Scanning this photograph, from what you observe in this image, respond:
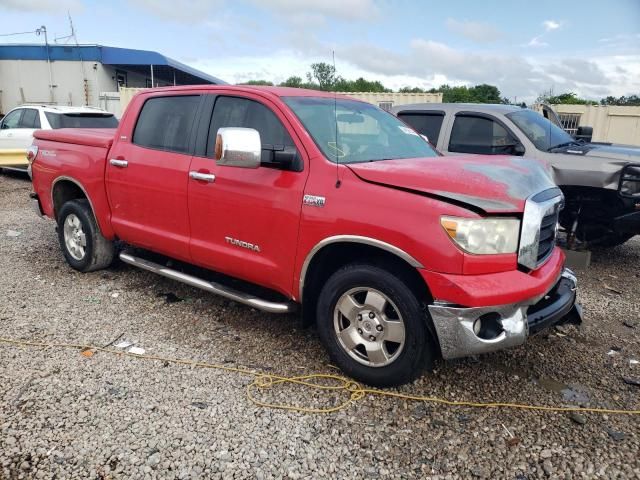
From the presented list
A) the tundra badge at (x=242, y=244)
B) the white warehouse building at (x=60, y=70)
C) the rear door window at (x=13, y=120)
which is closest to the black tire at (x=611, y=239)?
the tundra badge at (x=242, y=244)

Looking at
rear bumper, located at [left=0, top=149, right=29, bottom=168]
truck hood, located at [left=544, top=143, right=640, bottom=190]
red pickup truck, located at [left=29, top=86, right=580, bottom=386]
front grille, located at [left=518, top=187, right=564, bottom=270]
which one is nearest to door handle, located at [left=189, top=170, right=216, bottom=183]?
red pickup truck, located at [left=29, top=86, right=580, bottom=386]

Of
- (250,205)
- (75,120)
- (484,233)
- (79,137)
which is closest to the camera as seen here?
(484,233)

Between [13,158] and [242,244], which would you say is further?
[13,158]

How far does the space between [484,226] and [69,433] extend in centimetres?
255

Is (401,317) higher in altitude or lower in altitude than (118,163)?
lower

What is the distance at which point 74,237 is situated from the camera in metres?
5.42

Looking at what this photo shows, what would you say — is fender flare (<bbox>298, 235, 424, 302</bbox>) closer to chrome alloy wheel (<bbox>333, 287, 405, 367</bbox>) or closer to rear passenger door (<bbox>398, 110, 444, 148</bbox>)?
chrome alloy wheel (<bbox>333, 287, 405, 367</bbox>)

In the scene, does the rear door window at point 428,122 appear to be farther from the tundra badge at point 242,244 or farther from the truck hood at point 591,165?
the tundra badge at point 242,244

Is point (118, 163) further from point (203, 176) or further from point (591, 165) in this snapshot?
point (591, 165)

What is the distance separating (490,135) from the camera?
624cm

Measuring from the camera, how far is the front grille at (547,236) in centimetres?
317

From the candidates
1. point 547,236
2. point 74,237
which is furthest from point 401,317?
point 74,237

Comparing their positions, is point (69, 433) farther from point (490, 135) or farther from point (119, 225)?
point (490, 135)

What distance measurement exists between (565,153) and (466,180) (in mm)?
3619
